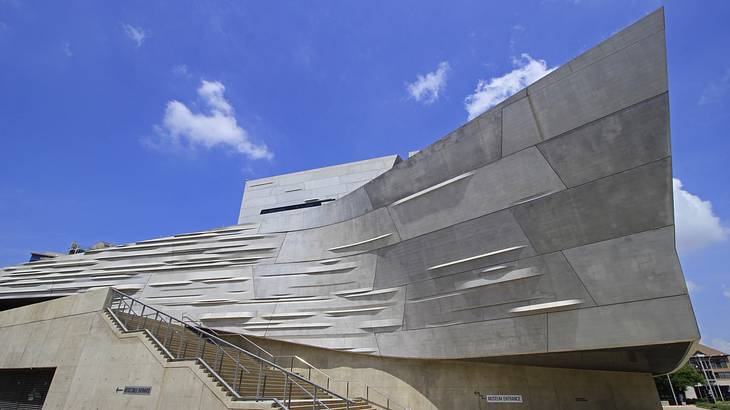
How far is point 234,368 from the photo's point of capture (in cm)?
1058

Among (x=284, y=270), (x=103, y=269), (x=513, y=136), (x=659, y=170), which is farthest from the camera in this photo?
(x=103, y=269)

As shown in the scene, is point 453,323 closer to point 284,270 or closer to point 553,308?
point 553,308

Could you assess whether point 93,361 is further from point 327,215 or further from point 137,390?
point 327,215

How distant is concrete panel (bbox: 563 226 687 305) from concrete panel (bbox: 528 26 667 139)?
333 cm

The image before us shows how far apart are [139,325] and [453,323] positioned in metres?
10.6

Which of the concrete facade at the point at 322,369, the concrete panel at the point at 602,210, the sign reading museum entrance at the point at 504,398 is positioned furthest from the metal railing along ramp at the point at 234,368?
the concrete panel at the point at 602,210

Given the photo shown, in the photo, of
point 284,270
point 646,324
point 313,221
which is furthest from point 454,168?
point 284,270

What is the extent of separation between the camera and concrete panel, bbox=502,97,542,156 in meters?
10.5

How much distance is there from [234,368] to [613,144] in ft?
39.8

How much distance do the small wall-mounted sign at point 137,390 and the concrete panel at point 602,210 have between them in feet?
38.8

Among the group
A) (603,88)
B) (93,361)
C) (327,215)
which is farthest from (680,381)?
(93,361)

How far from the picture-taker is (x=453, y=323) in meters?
12.1

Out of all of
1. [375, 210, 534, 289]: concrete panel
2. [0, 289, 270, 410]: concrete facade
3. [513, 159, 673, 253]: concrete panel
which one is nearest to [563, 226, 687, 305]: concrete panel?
[513, 159, 673, 253]: concrete panel

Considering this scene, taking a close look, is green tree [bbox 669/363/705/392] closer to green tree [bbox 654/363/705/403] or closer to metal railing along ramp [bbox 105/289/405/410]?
green tree [bbox 654/363/705/403]
